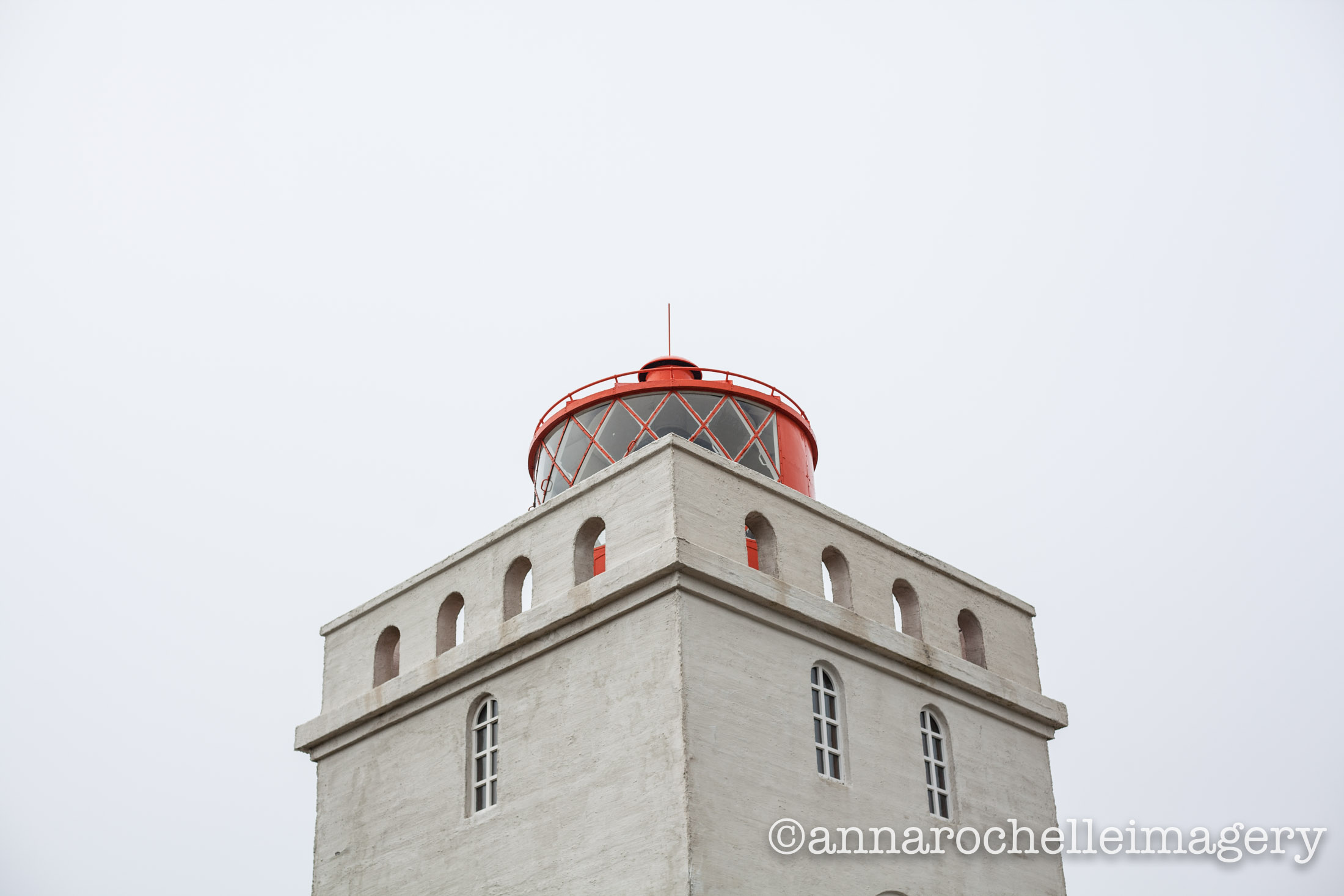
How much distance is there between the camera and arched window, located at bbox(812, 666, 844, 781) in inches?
650

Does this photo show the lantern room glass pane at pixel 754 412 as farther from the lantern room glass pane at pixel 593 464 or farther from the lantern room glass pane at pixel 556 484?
the lantern room glass pane at pixel 556 484

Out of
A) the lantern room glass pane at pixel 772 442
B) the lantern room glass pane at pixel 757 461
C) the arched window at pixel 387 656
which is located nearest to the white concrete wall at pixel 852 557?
the lantern room glass pane at pixel 757 461

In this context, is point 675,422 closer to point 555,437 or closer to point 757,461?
point 757,461

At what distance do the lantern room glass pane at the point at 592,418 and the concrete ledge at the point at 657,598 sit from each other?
2695mm

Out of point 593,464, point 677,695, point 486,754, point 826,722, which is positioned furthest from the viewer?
point 593,464

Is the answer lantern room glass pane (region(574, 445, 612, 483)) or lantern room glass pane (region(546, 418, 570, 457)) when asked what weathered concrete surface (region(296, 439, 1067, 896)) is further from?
lantern room glass pane (region(546, 418, 570, 457))

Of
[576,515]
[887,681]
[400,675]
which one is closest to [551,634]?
[576,515]

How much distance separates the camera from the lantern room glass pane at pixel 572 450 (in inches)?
790

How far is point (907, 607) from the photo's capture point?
18781 millimetres

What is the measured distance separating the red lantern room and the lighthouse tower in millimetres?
36

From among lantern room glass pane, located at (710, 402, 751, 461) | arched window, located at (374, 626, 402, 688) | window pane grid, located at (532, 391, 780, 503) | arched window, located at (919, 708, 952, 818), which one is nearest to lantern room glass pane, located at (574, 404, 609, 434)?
window pane grid, located at (532, 391, 780, 503)

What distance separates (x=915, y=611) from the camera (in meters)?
18.6

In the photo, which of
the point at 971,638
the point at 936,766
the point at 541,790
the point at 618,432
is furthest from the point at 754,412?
the point at 541,790

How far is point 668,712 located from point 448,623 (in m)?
4.39
